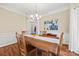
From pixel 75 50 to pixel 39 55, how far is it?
0.58 m

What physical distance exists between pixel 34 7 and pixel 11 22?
1.55ft

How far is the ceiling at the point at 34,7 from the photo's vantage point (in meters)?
1.55

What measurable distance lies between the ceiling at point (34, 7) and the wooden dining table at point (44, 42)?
1.43 feet

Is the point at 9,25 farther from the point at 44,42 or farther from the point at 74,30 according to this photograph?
the point at 74,30

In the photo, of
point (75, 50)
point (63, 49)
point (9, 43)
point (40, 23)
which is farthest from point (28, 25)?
point (75, 50)

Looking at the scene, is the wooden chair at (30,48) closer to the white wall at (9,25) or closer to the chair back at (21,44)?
the chair back at (21,44)

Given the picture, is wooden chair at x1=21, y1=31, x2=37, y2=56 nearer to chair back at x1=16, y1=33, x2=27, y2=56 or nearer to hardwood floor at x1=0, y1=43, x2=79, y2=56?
chair back at x1=16, y1=33, x2=27, y2=56

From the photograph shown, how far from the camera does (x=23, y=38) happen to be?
176 centimetres

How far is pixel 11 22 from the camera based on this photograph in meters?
1.67

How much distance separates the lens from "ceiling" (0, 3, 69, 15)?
5.10 feet

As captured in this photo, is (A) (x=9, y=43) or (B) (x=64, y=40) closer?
(B) (x=64, y=40)

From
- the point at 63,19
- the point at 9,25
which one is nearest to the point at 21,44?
the point at 9,25

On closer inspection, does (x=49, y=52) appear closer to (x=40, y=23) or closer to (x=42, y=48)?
(x=42, y=48)

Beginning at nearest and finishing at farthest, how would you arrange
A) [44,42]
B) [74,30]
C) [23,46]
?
[74,30]
[44,42]
[23,46]
